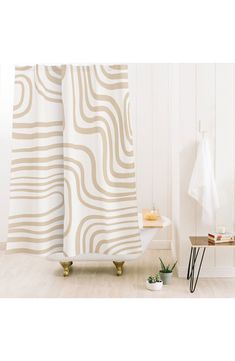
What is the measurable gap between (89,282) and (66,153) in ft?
6.93

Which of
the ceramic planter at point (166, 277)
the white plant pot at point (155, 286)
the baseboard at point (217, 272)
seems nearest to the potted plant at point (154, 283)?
the white plant pot at point (155, 286)

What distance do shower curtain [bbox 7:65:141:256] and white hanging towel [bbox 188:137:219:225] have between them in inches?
68.4

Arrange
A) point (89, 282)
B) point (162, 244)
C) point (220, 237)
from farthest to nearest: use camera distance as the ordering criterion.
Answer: point (162, 244) < point (89, 282) < point (220, 237)

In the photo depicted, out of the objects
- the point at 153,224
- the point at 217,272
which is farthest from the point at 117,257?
the point at 217,272

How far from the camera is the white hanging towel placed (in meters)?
3.89

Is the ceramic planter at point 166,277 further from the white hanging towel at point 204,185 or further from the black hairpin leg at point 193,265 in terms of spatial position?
the white hanging towel at point 204,185

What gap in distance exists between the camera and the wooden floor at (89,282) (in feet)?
12.2

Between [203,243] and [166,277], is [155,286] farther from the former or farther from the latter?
[203,243]

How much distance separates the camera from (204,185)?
3873mm

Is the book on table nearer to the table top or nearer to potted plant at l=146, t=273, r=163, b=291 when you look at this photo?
the table top

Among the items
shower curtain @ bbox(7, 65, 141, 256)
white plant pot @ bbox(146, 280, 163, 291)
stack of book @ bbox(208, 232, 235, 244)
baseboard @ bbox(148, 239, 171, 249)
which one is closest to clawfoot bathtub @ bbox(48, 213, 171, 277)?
white plant pot @ bbox(146, 280, 163, 291)

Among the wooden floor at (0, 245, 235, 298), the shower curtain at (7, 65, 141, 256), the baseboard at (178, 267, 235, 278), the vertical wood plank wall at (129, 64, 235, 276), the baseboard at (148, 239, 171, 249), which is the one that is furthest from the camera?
the baseboard at (148, 239, 171, 249)

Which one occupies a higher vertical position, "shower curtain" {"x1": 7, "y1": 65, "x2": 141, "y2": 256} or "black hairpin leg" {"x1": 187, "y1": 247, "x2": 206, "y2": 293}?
"shower curtain" {"x1": 7, "y1": 65, "x2": 141, "y2": 256}
